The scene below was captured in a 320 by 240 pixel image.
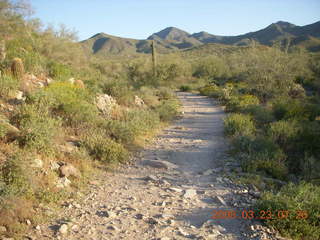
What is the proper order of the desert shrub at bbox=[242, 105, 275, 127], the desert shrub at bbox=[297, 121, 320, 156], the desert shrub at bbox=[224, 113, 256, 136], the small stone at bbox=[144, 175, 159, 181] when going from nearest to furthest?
the small stone at bbox=[144, 175, 159, 181], the desert shrub at bbox=[297, 121, 320, 156], the desert shrub at bbox=[224, 113, 256, 136], the desert shrub at bbox=[242, 105, 275, 127]

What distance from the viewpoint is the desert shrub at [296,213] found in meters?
3.43

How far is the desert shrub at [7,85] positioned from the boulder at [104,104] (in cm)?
274

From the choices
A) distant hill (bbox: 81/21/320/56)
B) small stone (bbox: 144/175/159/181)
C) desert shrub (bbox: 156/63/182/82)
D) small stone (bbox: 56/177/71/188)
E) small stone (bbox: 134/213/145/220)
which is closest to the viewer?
small stone (bbox: 134/213/145/220)

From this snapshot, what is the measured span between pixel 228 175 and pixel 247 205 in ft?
3.87

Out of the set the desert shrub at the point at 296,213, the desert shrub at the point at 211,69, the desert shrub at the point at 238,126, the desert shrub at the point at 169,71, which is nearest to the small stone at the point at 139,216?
the desert shrub at the point at 296,213

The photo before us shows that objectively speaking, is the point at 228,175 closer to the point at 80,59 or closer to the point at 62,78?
the point at 62,78

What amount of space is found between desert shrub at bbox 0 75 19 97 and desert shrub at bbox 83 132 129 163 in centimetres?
290

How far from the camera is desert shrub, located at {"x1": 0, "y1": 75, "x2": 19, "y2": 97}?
7285mm

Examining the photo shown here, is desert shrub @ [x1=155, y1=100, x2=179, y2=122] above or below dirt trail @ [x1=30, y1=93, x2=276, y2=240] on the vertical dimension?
above

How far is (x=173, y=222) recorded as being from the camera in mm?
3701

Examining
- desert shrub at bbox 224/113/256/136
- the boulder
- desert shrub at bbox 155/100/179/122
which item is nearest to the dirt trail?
desert shrub at bbox 224/113/256/136

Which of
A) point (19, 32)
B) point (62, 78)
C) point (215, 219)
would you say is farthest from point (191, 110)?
point (215, 219)
